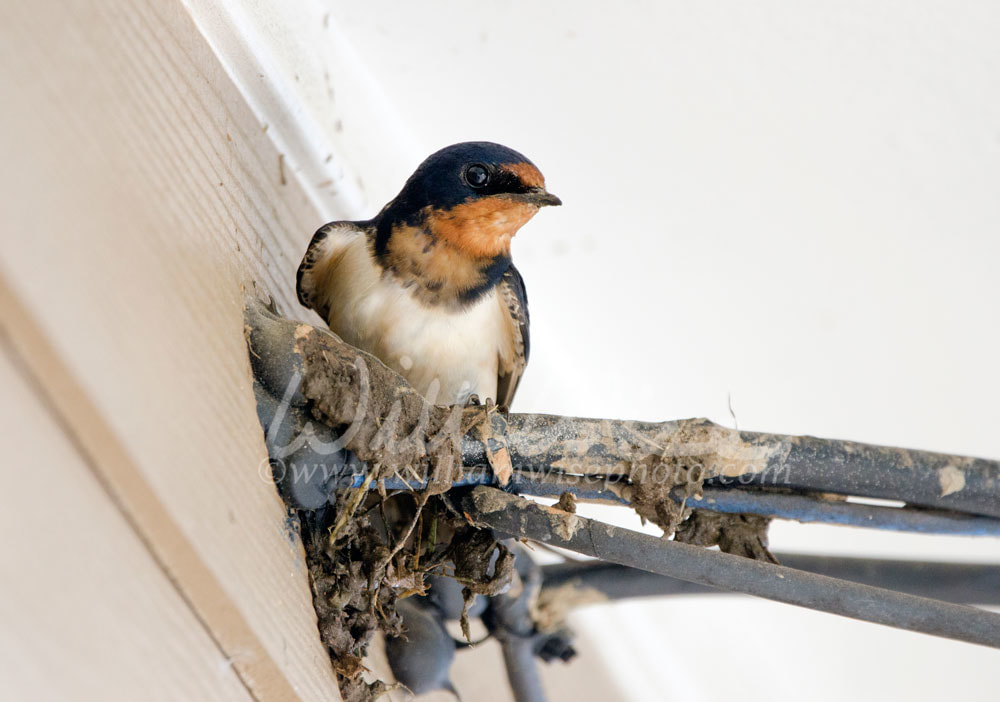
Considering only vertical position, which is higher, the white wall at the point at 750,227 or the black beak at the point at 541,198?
the black beak at the point at 541,198

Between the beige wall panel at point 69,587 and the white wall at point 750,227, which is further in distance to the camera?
the white wall at point 750,227

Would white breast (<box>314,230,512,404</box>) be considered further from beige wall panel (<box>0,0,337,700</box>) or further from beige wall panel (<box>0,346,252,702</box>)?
beige wall panel (<box>0,346,252,702</box>)

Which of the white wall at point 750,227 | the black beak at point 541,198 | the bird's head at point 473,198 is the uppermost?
the bird's head at point 473,198

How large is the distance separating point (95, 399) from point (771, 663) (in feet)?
6.15

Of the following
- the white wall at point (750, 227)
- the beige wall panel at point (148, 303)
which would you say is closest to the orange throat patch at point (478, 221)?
the white wall at point (750, 227)

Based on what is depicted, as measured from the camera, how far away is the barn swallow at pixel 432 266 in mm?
1257

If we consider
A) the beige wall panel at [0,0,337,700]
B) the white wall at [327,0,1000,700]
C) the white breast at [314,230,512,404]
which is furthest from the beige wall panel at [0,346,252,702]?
the white wall at [327,0,1000,700]

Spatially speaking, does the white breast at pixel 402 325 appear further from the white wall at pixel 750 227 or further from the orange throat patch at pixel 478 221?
the white wall at pixel 750 227

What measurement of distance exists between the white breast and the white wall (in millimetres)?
283

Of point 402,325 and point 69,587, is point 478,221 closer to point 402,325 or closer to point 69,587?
→ point 402,325

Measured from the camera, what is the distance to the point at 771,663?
2072 millimetres

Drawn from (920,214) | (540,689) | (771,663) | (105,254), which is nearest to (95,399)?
(105,254)

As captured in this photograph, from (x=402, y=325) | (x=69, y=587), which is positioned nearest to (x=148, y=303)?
(x=69, y=587)

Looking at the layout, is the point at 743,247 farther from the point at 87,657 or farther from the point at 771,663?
the point at 87,657
